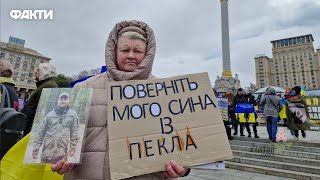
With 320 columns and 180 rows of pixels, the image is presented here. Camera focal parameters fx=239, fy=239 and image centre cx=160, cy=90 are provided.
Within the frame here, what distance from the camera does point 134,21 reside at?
5.59 ft

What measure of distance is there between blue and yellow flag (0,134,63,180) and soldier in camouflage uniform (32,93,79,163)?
1.34 feet

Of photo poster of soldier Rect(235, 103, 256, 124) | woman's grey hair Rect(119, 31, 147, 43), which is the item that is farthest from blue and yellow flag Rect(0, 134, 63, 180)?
photo poster of soldier Rect(235, 103, 256, 124)

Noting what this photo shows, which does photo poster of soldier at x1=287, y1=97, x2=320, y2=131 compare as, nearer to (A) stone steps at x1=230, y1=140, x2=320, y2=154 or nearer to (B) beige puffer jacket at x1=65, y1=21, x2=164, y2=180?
(A) stone steps at x1=230, y1=140, x2=320, y2=154

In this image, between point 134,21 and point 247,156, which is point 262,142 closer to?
point 247,156

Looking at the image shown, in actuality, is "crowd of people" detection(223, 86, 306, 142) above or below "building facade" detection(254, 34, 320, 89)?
below

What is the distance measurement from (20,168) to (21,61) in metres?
85.9

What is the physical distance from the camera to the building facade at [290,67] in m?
108

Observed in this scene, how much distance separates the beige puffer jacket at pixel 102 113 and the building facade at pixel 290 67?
399 ft

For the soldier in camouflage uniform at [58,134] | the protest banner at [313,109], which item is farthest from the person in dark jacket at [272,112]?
the soldier in camouflage uniform at [58,134]

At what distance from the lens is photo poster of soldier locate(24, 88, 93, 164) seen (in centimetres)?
127

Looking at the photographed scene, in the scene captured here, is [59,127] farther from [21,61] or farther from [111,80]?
[21,61]

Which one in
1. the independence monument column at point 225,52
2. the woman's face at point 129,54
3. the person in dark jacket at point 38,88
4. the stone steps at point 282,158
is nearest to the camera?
the woman's face at point 129,54

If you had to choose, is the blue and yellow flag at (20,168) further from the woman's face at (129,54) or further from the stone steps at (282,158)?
the stone steps at (282,158)

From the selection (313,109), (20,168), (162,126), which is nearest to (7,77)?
(20,168)
